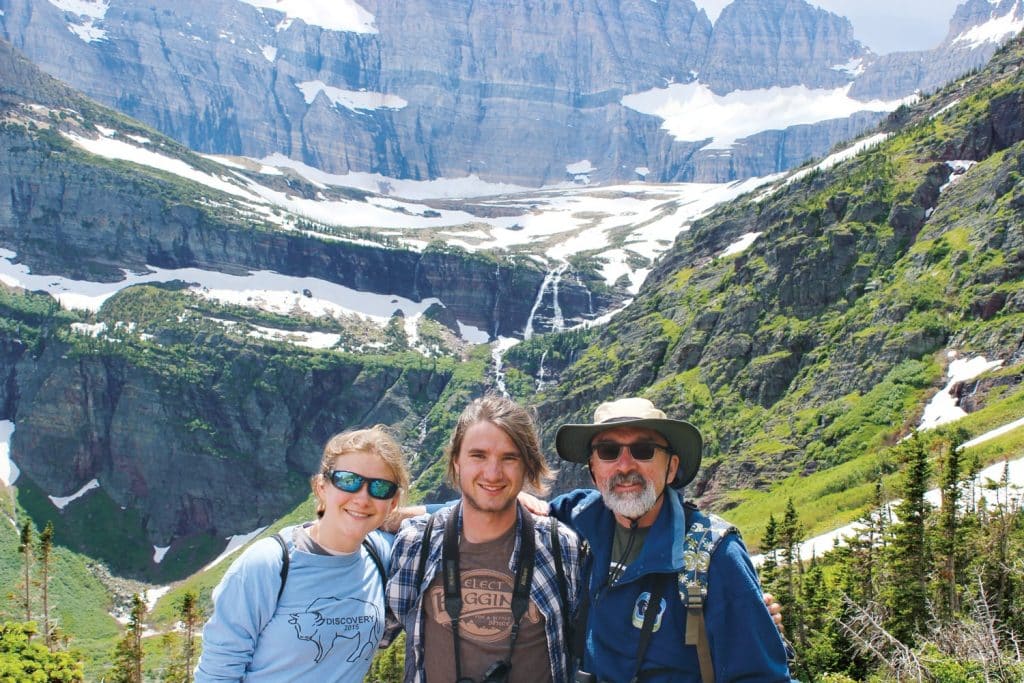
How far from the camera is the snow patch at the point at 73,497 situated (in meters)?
170

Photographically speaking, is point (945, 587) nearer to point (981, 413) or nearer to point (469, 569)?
point (469, 569)

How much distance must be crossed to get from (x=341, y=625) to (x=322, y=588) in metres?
0.39

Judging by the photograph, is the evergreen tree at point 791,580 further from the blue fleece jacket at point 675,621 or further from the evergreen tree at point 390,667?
the evergreen tree at point 390,667

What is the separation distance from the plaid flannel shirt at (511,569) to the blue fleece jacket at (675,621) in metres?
0.29

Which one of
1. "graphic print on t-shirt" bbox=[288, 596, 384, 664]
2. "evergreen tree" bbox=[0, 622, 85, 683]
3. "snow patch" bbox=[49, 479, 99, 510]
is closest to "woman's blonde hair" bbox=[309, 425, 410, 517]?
"graphic print on t-shirt" bbox=[288, 596, 384, 664]

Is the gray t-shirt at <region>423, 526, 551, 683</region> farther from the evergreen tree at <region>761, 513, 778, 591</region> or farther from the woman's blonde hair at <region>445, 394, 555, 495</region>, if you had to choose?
the evergreen tree at <region>761, 513, 778, 591</region>

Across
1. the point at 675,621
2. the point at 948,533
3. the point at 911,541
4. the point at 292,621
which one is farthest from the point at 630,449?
the point at 911,541

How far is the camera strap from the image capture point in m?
6.45

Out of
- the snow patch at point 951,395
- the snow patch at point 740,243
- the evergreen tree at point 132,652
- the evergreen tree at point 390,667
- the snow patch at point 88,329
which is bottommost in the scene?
the evergreen tree at point 390,667

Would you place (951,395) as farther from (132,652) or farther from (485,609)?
(132,652)

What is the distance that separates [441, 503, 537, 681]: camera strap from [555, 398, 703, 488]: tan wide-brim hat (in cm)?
106

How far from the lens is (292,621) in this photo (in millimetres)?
6543

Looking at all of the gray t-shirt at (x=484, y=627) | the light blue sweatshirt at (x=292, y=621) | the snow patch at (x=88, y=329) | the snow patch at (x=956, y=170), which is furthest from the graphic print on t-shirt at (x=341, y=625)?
the snow patch at (x=88, y=329)

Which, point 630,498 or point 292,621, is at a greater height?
point 630,498
